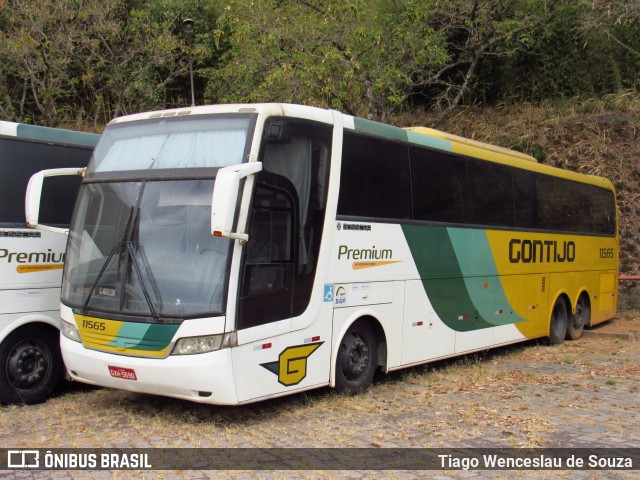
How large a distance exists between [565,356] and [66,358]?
8316mm

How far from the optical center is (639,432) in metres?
7.06

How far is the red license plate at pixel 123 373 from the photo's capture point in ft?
22.5

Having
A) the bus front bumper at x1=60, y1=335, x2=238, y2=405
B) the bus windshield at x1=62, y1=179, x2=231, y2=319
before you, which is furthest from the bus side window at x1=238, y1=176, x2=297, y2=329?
Result: the bus front bumper at x1=60, y1=335, x2=238, y2=405

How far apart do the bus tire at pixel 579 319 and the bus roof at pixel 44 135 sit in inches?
388

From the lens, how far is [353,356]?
28.0ft

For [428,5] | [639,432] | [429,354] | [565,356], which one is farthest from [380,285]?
[428,5]

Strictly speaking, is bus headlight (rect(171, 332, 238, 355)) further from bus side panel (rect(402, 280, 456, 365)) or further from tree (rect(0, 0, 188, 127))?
tree (rect(0, 0, 188, 127))

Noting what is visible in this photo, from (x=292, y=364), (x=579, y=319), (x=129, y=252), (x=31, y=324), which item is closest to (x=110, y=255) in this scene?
(x=129, y=252)

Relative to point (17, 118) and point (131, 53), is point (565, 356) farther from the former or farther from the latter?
point (17, 118)

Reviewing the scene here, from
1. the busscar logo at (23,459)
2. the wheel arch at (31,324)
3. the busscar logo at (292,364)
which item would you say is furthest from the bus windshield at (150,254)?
the busscar logo at (23,459)

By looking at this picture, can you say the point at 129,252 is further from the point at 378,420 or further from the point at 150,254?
the point at 378,420

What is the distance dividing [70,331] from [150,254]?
54.9 inches

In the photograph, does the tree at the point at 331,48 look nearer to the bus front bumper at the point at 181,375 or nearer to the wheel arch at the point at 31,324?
the wheel arch at the point at 31,324

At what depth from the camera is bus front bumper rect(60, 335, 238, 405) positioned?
6.61 m
